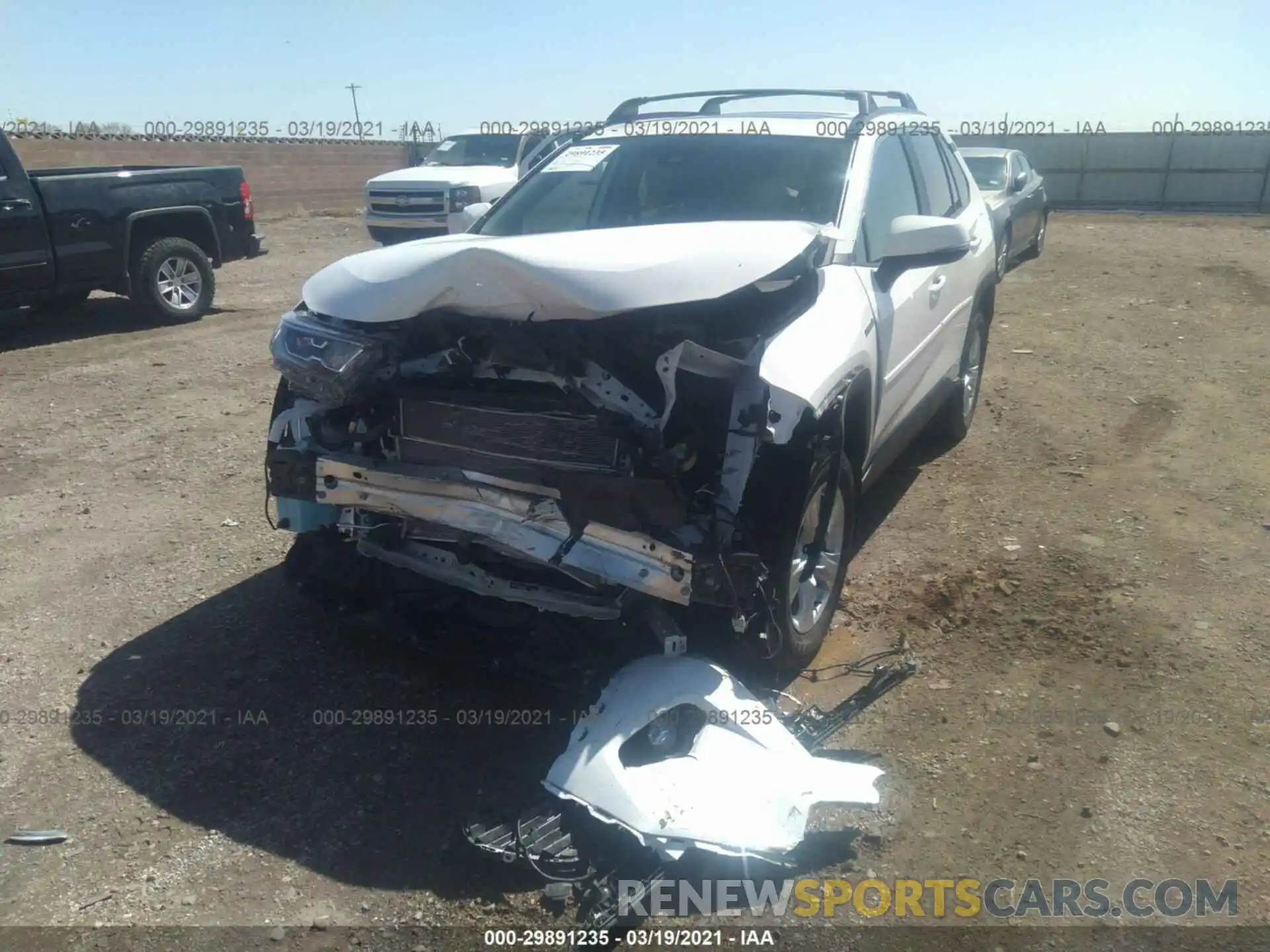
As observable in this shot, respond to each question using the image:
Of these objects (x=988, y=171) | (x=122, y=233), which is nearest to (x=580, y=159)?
(x=122, y=233)

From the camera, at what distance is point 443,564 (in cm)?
332

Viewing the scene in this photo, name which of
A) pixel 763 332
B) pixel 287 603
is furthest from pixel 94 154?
pixel 763 332

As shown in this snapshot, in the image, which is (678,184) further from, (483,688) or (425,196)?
(425,196)

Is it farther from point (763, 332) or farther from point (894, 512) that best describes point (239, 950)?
point (894, 512)

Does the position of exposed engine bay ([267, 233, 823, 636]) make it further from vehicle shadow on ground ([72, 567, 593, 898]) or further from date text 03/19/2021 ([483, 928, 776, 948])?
date text 03/19/2021 ([483, 928, 776, 948])

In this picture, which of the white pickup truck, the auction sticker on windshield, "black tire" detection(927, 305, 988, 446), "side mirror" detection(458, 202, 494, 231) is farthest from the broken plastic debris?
the white pickup truck

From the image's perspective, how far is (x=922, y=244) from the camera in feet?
12.1

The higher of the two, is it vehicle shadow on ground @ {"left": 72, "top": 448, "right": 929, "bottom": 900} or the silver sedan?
the silver sedan

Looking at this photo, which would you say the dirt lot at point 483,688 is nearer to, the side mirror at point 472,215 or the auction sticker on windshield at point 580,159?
the side mirror at point 472,215

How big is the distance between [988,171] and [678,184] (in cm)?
970

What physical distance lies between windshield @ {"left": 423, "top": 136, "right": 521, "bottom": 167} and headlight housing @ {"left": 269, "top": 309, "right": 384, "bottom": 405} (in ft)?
44.3

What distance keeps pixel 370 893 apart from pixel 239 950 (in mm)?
325

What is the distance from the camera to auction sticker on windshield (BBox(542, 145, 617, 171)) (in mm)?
4770

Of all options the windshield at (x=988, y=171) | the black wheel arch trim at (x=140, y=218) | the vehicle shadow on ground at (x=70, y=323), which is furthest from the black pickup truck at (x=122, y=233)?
the windshield at (x=988, y=171)
